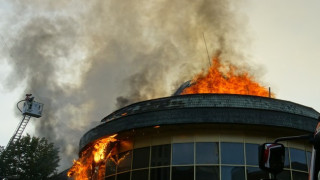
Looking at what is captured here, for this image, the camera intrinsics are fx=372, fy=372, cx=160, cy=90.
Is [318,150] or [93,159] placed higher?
[93,159]

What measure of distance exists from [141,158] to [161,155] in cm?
118

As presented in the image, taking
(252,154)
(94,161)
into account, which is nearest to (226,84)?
(252,154)

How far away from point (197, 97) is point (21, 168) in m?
27.3

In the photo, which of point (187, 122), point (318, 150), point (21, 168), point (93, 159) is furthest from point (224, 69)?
point (21, 168)

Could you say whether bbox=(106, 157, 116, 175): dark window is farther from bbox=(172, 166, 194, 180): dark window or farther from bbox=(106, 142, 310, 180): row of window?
bbox=(172, 166, 194, 180): dark window

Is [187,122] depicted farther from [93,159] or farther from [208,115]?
[93,159]

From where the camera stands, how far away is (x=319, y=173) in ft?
14.5

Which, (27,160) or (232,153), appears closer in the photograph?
(232,153)

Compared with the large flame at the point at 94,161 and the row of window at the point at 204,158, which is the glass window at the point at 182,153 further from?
the large flame at the point at 94,161

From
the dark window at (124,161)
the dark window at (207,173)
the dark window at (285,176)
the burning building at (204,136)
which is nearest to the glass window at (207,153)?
the burning building at (204,136)

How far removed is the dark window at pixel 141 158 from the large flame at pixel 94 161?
1.79 metres

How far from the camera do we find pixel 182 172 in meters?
16.7

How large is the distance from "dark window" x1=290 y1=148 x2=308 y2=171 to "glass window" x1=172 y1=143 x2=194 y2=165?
189 inches

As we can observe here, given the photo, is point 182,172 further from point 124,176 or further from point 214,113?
point 124,176
